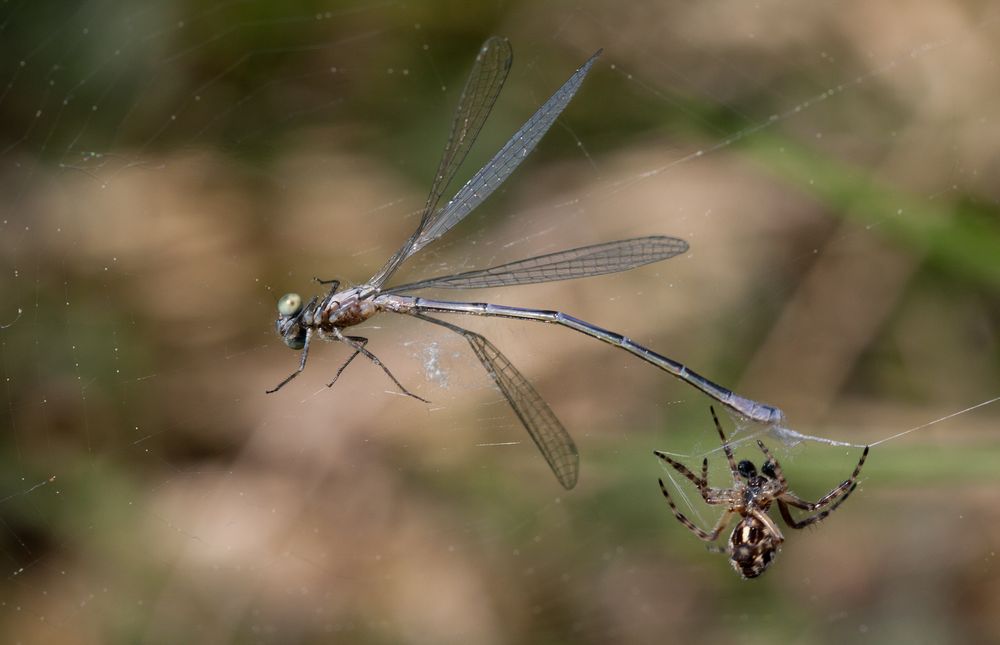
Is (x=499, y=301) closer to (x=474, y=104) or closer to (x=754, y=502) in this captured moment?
(x=474, y=104)

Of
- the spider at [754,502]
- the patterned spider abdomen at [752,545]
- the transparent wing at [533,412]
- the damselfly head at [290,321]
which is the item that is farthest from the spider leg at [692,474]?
the damselfly head at [290,321]

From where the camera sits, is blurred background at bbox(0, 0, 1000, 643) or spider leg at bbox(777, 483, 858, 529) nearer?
spider leg at bbox(777, 483, 858, 529)

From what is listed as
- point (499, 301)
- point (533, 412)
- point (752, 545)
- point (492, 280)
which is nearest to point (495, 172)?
point (492, 280)

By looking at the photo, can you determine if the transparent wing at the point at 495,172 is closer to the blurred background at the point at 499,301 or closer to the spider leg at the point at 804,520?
the blurred background at the point at 499,301

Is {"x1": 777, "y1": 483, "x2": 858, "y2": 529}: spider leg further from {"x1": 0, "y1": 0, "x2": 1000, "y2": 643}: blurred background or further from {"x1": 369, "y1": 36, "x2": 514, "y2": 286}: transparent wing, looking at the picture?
{"x1": 369, "y1": 36, "x2": 514, "y2": 286}: transparent wing

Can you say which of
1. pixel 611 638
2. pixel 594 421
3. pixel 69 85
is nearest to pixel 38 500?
pixel 69 85

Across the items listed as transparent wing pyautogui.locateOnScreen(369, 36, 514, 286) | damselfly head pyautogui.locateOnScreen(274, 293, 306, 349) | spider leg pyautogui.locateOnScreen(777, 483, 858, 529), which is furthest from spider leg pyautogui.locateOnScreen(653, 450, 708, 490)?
damselfly head pyautogui.locateOnScreen(274, 293, 306, 349)

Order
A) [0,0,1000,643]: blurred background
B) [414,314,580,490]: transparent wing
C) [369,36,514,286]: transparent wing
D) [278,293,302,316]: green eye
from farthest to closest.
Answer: [0,0,1000,643]: blurred background < [278,293,302,316]: green eye < [369,36,514,286]: transparent wing < [414,314,580,490]: transparent wing
